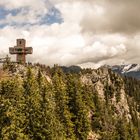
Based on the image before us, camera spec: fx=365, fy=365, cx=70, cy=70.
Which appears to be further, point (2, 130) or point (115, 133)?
point (115, 133)

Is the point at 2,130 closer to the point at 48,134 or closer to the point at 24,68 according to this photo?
the point at 48,134

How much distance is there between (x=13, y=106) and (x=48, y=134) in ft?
40.5

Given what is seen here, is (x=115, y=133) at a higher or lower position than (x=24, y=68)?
lower

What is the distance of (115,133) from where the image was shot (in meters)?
116

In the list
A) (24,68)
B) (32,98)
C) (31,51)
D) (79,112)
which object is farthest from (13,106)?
(31,51)

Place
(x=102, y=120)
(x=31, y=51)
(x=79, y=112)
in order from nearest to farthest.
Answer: (x=79, y=112) → (x=31, y=51) → (x=102, y=120)

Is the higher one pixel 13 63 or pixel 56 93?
pixel 13 63

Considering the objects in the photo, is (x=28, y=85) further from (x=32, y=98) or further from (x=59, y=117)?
(x=59, y=117)

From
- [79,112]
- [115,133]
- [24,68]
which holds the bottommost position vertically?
[115,133]

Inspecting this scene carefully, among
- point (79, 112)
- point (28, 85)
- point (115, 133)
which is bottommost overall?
point (115, 133)

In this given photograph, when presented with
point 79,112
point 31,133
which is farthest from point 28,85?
point 79,112

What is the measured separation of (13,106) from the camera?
5312cm

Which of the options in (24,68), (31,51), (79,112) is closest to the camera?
(79,112)

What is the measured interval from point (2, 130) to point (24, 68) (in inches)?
2274
